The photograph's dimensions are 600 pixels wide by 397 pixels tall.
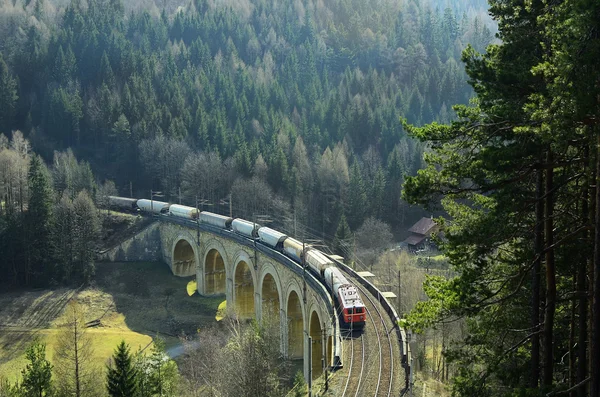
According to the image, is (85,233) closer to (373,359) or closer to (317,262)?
(317,262)

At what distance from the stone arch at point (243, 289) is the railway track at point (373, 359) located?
22570 mm

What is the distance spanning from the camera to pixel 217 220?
205 ft

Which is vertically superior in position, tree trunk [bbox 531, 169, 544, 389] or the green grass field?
tree trunk [bbox 531, 169, 544, 389]

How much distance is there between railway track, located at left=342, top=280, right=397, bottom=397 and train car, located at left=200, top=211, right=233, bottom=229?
88.2ft

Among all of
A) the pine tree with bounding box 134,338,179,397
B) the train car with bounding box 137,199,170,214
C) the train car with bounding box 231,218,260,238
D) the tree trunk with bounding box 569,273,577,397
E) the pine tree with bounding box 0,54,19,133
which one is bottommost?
the pine tree with bounding box 134,338,179,397

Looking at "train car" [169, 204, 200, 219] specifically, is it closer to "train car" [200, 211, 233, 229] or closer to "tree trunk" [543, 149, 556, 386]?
"train car" [200, 211, 233, 229]

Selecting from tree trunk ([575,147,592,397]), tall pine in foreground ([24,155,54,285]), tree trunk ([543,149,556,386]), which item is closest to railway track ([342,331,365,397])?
tree trunk ([543,149,556,386])

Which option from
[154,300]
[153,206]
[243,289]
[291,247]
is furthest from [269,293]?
[153,206]

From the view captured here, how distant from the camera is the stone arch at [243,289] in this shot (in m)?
57.9

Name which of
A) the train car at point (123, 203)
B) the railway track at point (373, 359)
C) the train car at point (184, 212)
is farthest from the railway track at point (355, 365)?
the train car at point (123, 203)

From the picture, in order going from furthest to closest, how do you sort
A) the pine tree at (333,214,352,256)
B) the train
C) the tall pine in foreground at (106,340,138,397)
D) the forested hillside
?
1. the forested hillside
2. the pine tree at (333,214,352,256)
3. the train
4. the tall pine in foreground at (106,340,138,397)

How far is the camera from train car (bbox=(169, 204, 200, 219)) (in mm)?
67062

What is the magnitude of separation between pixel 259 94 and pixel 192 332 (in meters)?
65.0

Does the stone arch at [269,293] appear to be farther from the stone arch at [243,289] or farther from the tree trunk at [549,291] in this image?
the tree trunk at [549,291]
